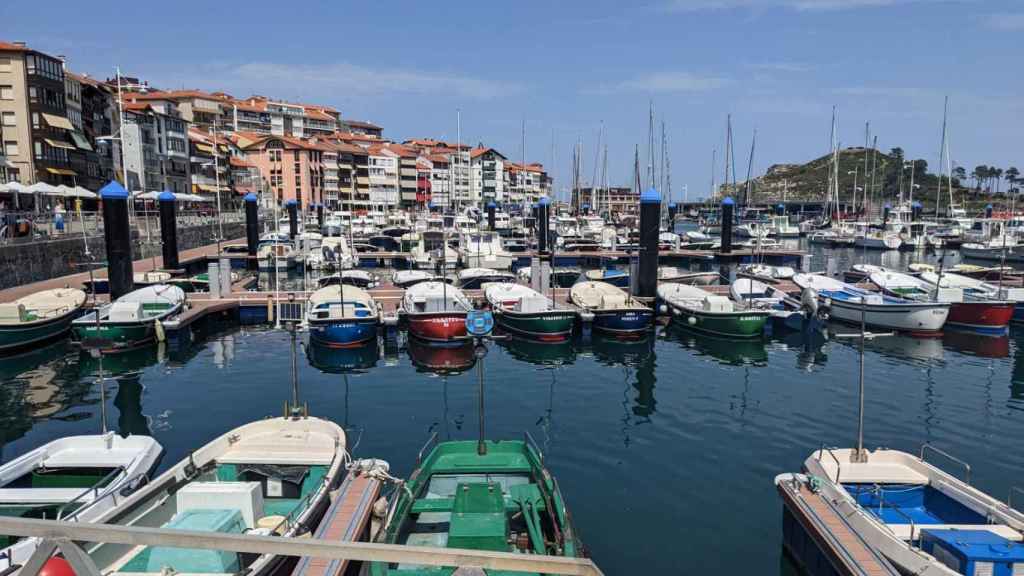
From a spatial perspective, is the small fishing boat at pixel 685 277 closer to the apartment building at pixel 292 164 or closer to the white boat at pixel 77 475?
the white boat at pixel 77 475

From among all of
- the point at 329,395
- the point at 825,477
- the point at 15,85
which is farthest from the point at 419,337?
the point at 15,85

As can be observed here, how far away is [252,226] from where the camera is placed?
60.6m

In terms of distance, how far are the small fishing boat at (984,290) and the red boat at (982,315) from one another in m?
0.95

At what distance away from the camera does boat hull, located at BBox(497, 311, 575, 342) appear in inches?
1252

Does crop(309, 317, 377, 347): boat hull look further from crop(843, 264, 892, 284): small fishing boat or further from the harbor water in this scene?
crop(843, 264, 892, 284): small fishing boat

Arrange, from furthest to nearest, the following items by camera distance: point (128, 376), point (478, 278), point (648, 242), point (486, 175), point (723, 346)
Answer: point (486, 175) → point (478, 278) → point (648, 242) → point (723, 346) → point (128, 376)

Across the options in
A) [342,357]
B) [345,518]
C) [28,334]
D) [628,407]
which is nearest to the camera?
[345,518]

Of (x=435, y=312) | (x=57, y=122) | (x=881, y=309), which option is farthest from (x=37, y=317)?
(x=57, y=122)

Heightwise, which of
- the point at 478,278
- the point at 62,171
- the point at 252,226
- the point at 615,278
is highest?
the point at 62,171

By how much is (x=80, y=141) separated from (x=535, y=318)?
59.1 meters

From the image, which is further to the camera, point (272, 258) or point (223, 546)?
point (272, 258)

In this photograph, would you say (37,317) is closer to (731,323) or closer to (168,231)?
(168,231)

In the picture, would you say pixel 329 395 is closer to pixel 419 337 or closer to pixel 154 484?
pixel 419 337

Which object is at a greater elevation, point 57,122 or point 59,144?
point 57,122
